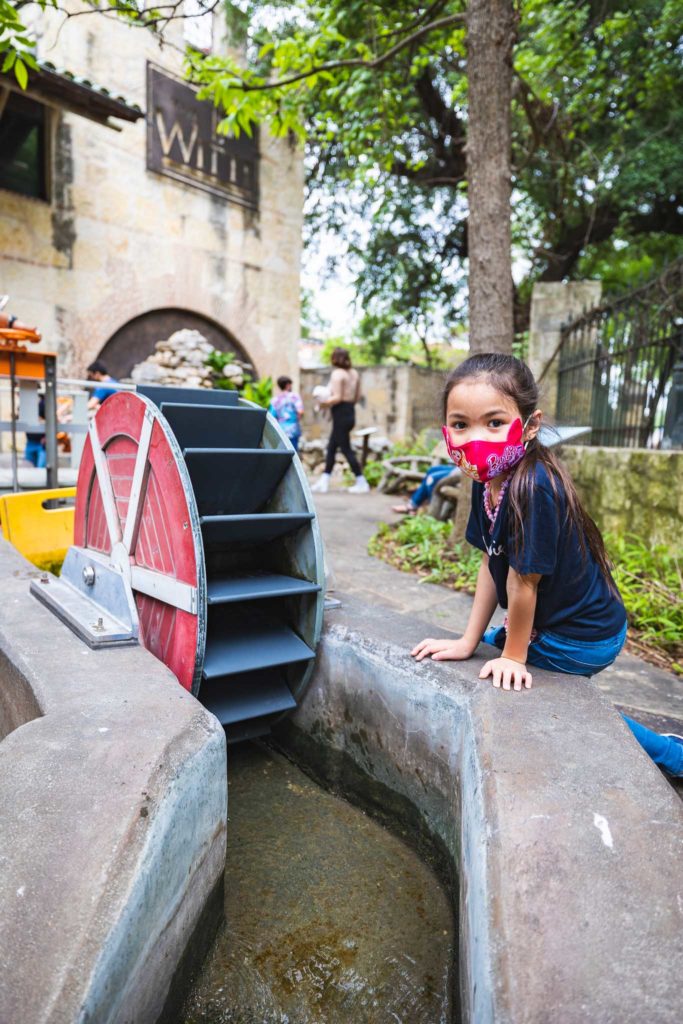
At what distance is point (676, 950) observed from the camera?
109 centimetres

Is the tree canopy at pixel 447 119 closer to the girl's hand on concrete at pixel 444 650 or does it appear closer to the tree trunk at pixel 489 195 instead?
the tree trunk at pixel 489 195

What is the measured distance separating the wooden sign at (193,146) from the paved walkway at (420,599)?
21.5 feet

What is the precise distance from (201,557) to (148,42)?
1048cm

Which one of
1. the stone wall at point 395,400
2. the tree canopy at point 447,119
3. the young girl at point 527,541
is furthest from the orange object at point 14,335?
the stone wall at point 395,400

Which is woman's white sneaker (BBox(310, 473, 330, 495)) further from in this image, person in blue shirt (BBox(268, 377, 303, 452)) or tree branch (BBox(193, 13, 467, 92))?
tree branch (BBox(193, 13, 467, 92))

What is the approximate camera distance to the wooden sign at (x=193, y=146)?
31.8 feet

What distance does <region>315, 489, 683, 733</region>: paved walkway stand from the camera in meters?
2.54

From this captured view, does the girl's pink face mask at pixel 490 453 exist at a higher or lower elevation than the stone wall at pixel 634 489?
higher

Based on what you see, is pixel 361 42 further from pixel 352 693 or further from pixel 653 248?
pixel 653 248

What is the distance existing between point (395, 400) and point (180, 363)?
3.93 metres

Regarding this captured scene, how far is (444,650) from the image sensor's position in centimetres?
215

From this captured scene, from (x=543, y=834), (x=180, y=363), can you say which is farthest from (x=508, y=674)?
(x=180, y=363)

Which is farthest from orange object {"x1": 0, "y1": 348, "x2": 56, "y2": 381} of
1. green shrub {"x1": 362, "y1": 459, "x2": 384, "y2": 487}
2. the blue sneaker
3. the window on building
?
green shrub {"x1": 362, "y1": 459, "x2": 384, "y2": 487}

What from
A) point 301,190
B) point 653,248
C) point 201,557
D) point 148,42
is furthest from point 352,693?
point 653,248
